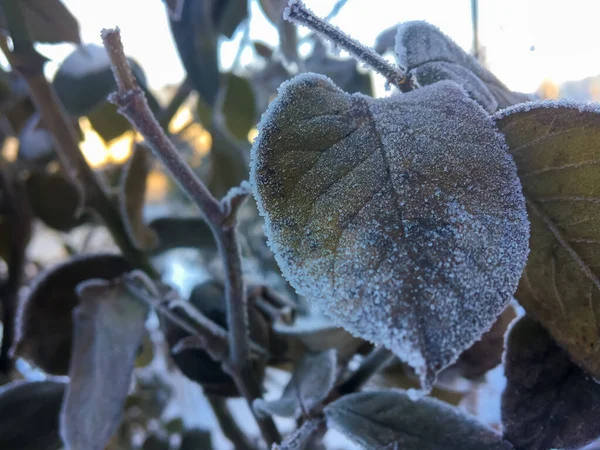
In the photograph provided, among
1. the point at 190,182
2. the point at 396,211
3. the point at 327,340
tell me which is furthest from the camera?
the point at 327,340

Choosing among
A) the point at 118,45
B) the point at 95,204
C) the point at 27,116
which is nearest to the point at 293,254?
the point at 118,45

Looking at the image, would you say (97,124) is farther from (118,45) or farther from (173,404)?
(173,404)

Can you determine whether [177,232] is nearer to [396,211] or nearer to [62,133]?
[62,133]

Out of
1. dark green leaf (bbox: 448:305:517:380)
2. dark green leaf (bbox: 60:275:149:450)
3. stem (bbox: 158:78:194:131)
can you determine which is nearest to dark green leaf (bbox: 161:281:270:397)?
dark green leaf (bbox: 60:275:149:450)

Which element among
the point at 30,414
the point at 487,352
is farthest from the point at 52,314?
the point at 487,352

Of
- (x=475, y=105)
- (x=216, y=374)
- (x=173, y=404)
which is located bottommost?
(x=173, y=404)

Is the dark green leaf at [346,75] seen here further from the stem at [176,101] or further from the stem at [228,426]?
the stem at [228,426]
